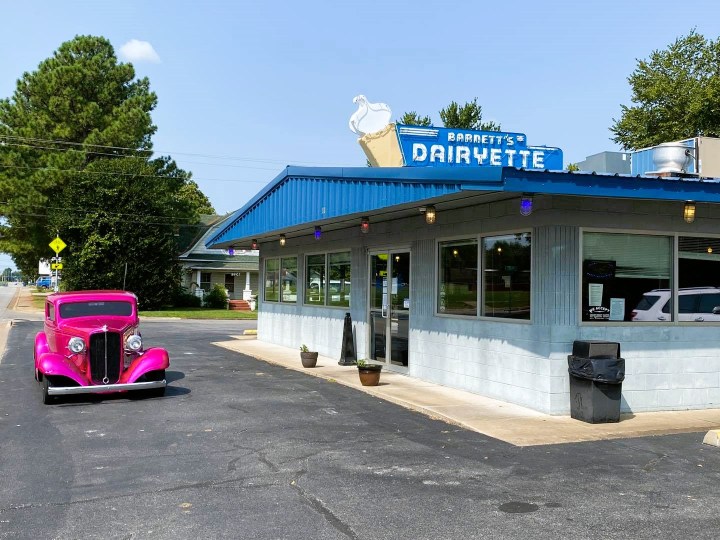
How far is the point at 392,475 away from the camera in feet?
21.3

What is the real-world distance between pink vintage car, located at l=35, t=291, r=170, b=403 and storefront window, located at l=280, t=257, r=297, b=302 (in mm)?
8122

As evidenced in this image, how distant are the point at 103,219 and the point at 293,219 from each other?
2673 cm

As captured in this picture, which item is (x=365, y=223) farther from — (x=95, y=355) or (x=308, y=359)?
(x=95, y=355)

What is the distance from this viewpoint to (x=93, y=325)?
11.2 metres

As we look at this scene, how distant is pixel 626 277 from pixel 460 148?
23.7 feet

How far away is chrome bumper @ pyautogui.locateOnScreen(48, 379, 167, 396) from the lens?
10.1 m

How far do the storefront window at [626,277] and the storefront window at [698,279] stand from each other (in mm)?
238

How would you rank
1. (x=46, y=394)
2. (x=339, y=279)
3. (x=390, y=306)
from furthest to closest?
(x=339, y=279) < (x=390, y=306) < (x=46, y=394)

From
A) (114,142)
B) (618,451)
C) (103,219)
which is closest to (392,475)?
(618,451)

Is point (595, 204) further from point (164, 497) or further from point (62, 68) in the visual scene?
point (62, 68)

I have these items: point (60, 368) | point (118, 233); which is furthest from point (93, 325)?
point (118, 233)

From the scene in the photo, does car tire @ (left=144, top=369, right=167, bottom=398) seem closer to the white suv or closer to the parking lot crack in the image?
the parking lot crack

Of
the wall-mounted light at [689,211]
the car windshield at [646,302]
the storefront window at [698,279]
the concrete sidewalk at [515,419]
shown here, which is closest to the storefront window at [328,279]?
the concrete sidewalk at [515,419]

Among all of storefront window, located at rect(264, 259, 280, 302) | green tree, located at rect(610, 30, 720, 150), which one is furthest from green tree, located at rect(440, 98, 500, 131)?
storefront window, located at rect(264, 259, 280, 302)
